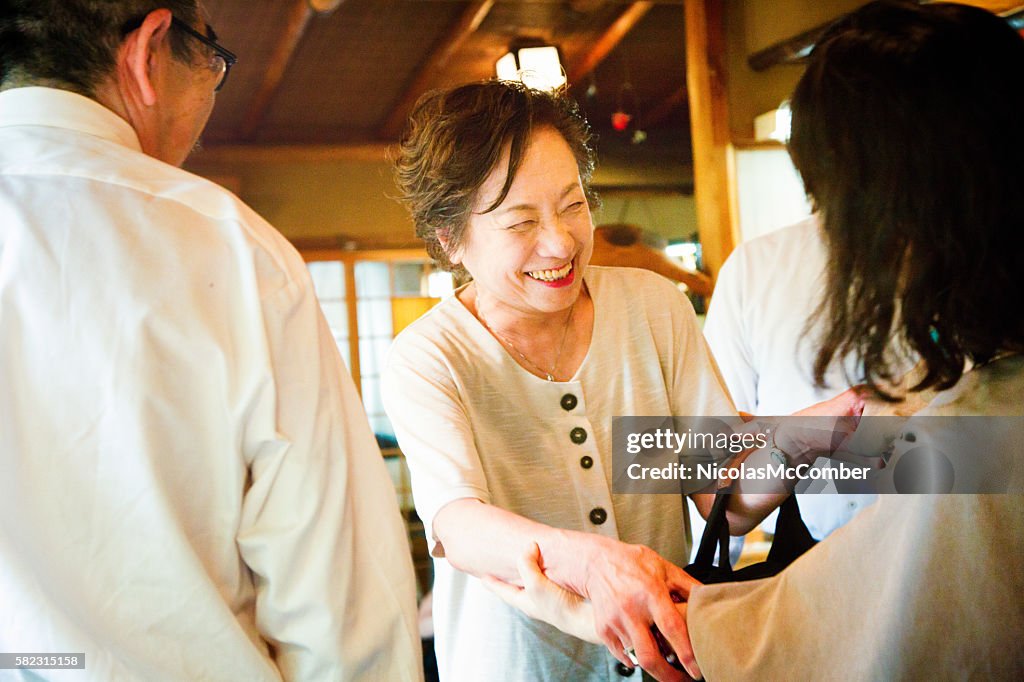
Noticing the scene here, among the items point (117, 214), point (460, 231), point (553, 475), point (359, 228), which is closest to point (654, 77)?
point (359, 228)

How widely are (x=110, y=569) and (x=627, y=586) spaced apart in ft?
1.62

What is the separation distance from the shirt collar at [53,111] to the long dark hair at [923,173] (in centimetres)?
61

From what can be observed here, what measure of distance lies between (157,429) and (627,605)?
49cm

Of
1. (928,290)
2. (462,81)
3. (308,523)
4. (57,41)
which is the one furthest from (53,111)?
(462,81)

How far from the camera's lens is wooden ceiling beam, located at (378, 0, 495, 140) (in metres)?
2.44

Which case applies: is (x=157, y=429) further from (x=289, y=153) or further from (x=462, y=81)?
(x=289, y=153)

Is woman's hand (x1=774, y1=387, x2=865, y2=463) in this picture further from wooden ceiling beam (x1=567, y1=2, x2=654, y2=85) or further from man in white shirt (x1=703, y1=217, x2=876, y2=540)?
wooden ceiling beam (x1=567, y1=2, x2=654, y2=85)

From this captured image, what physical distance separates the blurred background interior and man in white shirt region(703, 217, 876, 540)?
309 millimetres

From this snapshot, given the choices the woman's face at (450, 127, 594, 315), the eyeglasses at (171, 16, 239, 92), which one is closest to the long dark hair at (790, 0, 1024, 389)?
the woman's face at (450, 127, 594, 315)

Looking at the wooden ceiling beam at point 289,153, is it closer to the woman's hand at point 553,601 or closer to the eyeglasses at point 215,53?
the eyeglasses at point 215,53

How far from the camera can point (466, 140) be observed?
119 cm

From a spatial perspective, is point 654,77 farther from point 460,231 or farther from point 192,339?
point 192,339

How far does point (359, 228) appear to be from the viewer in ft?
9.00

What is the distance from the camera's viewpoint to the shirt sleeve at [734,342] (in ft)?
5.26
